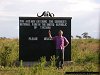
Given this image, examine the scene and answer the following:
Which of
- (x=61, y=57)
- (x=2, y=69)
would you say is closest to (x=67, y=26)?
(x=61, y=57)

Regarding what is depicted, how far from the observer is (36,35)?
26.7 metres

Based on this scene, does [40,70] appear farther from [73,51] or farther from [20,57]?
[73,51]

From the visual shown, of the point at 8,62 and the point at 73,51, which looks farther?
the point at 73,51

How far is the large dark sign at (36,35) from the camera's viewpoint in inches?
1051

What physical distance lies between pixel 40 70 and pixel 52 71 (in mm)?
864

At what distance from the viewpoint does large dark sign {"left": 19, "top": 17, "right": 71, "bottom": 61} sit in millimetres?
26703

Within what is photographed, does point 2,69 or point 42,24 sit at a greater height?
point 42,24

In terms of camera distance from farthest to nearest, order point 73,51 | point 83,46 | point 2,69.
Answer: point 83,46 < point 73,51 < point 2,69

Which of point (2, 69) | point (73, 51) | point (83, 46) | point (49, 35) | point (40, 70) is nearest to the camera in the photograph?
point (40, 70)

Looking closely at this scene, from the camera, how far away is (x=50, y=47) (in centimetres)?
2662

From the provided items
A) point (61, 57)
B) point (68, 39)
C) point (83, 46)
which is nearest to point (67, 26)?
point (68, 39)

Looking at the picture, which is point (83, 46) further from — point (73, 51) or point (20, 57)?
point (20, 57)

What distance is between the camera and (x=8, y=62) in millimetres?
26109

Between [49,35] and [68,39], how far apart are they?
4.48 ft
